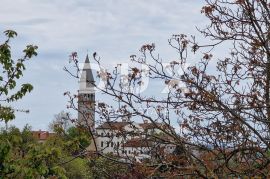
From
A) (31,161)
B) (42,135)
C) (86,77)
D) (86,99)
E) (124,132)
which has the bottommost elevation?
(31,161)

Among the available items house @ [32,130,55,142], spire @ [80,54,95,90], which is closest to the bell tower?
spire @ [80,54,95,90]

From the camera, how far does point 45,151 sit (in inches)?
350

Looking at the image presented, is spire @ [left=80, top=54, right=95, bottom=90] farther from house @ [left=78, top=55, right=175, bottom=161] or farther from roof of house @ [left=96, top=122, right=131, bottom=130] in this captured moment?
roof of house @ [left=96, top=122, right=131, bottom=130]

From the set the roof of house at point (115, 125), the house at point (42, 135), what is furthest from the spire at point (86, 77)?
the house at point (42, 135)

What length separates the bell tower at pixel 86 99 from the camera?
6794 millimetres

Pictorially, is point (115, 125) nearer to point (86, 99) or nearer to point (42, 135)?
point (86, 99)

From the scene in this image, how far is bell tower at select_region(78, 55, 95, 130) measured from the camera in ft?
22.3

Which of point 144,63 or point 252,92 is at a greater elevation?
point 144,63

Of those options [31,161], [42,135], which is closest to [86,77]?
[31,161]

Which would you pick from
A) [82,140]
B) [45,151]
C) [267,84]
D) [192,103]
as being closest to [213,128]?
[192,103]

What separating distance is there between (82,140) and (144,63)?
6.03ft

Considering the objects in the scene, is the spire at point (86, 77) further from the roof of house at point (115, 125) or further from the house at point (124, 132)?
the roof of house at point (115, 125)

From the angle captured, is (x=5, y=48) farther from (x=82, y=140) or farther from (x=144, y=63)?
(x=144, y=63)

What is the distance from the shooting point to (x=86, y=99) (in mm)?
7582
